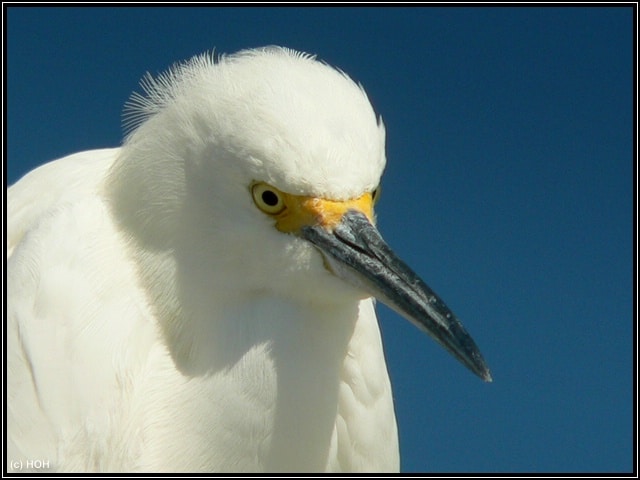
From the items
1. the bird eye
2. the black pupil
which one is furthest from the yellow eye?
the bird eye

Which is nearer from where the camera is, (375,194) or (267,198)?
(267,198)

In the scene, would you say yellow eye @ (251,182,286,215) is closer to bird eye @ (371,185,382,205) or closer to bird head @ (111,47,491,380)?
bird head @ (111,47,491,380)

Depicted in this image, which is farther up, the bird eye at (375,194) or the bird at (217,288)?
the bird eye at (375,194)

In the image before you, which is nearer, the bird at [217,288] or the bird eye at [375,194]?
the bird at [217,288]

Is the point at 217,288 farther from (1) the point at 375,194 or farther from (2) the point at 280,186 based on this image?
(1) the point at 375,194

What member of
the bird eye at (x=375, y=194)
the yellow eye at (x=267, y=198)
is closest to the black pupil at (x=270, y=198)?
the yellow eye at (x=267, y=198)

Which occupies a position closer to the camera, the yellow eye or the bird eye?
the yellow eye

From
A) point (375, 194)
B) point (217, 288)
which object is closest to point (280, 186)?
point (375, 194)

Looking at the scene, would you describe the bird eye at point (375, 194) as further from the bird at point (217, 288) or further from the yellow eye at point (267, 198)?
the yellow eye at point (267, 198)
